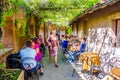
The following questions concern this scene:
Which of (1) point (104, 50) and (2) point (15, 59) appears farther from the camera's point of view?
→ (1) point (104, 50)

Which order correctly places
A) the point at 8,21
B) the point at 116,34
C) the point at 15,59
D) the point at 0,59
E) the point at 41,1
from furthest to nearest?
the point at 41,1, the point at 8,21, the point at 116,34, the point at 15,59, the point at 0,59

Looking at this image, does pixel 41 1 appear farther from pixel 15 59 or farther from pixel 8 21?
pixel 15 59

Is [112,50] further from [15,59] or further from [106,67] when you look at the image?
[15,59]

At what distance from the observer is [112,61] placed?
7441 mm

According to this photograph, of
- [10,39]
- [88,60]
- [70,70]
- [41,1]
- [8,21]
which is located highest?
[41,1]

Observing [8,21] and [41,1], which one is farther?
[41,1]

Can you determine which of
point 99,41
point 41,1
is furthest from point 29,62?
point 41,1

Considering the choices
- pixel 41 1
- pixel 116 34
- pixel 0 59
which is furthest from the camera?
pixel 41 1

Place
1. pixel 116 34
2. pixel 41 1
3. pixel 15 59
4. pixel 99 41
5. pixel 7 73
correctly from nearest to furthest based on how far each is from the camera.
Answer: pixel 7 73, pixel 15 59, pixel 116 34, pixel 99 41, pixel 41 1

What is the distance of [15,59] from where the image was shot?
722 centimetres

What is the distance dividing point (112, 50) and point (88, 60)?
828 mm

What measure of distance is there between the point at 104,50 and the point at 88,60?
3.39ft

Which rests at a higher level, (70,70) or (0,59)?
(0,59)

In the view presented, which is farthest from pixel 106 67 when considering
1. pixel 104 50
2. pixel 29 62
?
pixel 29 62
